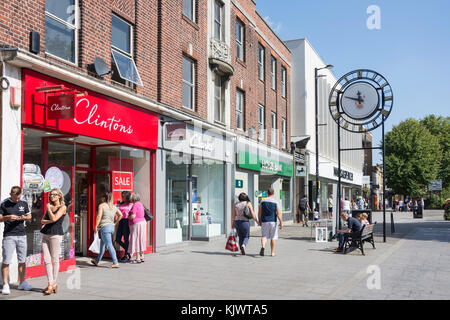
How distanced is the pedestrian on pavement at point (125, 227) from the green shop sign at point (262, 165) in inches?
360

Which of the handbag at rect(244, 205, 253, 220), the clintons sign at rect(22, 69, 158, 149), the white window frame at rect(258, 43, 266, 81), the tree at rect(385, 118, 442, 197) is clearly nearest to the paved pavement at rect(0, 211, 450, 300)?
the handbag at rect(244, 205, 253, 220)

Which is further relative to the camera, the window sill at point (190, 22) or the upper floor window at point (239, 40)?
the upper floor window at point (239, 40)

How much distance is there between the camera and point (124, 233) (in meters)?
11.0

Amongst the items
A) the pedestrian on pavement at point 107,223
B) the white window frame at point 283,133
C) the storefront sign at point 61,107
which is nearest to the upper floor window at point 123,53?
the storefront sign at point 61,107

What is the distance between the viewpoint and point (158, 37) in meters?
13.9

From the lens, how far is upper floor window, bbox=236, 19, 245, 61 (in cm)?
2109

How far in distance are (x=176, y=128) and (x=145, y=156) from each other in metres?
1.39

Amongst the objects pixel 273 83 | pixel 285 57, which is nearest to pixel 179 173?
pixel 273 83

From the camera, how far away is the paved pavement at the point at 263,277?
716cm

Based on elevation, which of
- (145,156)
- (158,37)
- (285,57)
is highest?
(285,57)

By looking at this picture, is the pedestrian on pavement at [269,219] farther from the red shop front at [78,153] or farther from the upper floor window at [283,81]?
the upper floor window at [283,81]

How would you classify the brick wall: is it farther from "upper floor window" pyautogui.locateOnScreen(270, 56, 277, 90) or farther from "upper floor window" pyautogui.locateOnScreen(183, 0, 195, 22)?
"upper floor window" pyautogui.locateOnScreen(183, 0, 195, 22)

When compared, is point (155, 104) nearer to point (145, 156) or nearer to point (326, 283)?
point (145, 156)

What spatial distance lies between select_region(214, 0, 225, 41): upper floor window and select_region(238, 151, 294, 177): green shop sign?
16.6 feet
